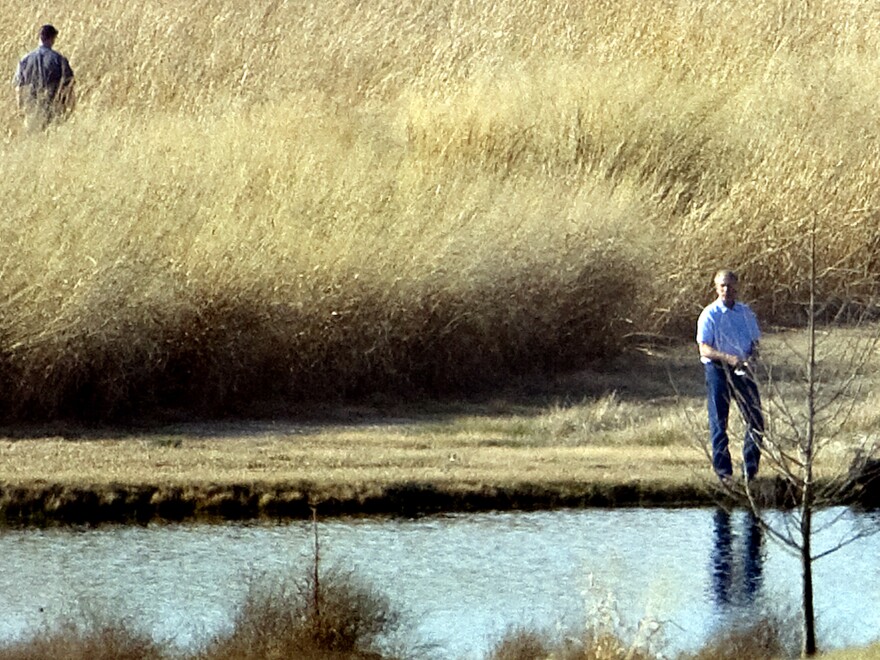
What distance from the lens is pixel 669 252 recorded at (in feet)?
65.3

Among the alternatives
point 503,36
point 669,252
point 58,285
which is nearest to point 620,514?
point 58,285

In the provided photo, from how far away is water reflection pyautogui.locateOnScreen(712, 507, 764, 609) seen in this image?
453 inches

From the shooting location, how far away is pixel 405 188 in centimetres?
1895

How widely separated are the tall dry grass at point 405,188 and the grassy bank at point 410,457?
721 mm

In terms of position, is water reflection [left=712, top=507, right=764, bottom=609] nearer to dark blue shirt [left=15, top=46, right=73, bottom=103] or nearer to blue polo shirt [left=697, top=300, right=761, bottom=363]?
blue polo shirt [left=697, top=300, right=761, bottom=363]

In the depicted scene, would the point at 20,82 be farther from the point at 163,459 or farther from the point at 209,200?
the point at 163,459

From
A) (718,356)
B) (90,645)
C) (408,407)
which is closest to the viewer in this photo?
(90,645)

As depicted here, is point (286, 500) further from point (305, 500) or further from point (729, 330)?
point (729, 330)

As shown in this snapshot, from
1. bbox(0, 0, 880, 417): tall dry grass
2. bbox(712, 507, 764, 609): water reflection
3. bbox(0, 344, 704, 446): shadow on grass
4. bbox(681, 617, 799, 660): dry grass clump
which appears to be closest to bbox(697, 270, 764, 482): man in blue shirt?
bbox(712, 507, 764, 609): water reflection

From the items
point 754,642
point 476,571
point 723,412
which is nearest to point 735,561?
point 723,412

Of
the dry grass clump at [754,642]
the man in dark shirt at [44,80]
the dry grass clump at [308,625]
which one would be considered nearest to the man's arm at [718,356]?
the dry grass clump at [754,642]

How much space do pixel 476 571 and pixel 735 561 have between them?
1908mm

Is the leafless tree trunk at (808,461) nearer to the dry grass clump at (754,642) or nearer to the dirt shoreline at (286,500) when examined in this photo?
Answer: the dry grass clump at (754,642)

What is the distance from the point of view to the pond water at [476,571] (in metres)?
10.6
